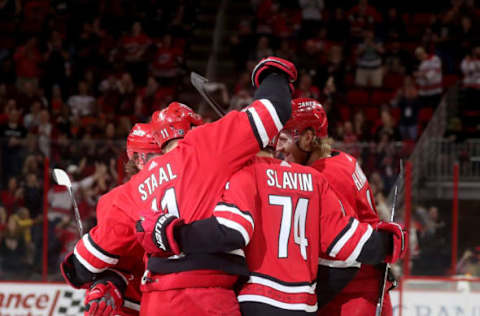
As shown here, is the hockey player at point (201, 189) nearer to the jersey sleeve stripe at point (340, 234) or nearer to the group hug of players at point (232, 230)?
the group hug of players at point (232, 230)

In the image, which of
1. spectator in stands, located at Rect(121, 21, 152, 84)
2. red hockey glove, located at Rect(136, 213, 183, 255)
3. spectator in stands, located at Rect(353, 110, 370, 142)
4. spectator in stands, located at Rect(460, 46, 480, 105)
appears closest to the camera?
red hockey glove, located at Rect(136, 213, 183, 255)

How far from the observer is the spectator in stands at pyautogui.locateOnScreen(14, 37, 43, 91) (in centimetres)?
947

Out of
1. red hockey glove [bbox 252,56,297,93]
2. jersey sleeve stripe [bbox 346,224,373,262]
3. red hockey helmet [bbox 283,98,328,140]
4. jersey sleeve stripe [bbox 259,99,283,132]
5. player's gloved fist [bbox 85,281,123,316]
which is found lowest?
player's gloved fist [bbox 85,281,123,316]

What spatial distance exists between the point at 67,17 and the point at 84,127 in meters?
3.09

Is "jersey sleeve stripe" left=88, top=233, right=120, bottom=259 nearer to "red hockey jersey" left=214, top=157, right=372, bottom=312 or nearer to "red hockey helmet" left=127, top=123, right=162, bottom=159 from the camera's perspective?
"red hockey jersey" left=214, top=157, right=372, bottom=312

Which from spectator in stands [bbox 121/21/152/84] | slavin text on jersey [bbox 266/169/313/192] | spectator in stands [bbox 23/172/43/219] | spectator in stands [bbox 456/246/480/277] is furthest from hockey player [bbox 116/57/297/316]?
spectator in stands [bbox 121/21/152/84]

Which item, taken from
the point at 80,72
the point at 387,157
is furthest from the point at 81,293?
the point at 80,72

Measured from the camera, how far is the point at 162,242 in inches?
86.8

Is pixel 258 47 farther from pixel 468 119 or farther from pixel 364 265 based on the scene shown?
pixel 364 265

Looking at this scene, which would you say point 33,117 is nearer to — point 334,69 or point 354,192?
point 334,69

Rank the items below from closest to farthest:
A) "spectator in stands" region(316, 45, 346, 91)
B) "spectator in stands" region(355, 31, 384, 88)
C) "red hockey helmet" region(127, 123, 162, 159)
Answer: "red hockey helmet" region(127, 123, 162, 159), "spectator in stands" region(316, 45, 346, 91), "spectator in stands" region(355, 31, 384, 88)

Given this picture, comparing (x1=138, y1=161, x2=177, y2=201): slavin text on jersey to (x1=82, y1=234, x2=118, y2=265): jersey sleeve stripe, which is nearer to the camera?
(x1=138, y1=161, x2=177, y2=201): slavin text on jersey

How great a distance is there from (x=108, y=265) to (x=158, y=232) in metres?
0.41

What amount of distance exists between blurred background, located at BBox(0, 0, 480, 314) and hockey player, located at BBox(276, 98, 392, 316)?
2.84 m
